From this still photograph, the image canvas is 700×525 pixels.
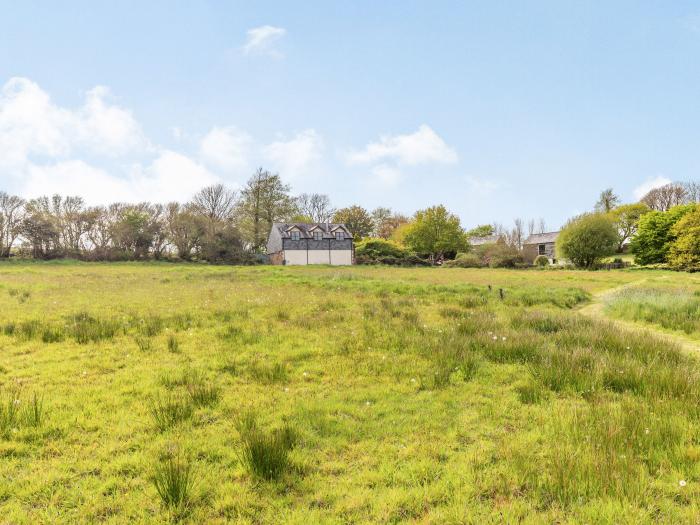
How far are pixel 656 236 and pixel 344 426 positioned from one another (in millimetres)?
66989

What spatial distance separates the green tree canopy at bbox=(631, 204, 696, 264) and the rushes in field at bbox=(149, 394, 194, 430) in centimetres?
6642

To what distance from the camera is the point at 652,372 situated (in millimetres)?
6527

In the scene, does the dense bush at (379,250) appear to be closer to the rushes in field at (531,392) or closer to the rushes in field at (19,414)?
the rushes in field at (531,392)

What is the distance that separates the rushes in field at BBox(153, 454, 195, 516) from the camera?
352 cm

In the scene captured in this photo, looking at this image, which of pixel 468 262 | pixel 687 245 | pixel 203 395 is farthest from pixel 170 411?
pixel 468 262

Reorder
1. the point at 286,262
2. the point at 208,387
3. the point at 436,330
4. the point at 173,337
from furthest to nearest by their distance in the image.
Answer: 1. the point at 286,262
2. the point at 436,330
3. the point at 173,337
4. the point at 208,387

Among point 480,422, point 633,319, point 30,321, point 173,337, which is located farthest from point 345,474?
point 633,319

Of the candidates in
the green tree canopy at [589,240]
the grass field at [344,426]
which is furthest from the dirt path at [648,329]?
the green tree canopy at [589,240]

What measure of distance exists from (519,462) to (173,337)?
7.89 metres

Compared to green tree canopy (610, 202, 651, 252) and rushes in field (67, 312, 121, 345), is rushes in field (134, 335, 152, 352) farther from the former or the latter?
green tree canopy (610, 202, 651, 252)

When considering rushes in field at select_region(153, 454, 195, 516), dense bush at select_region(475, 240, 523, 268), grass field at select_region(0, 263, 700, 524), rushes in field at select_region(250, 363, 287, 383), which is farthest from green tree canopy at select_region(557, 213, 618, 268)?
rushes in field at select_region(153, 454, 195, 516)

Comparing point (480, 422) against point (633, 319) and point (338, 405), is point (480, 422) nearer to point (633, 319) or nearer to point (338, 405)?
point (338, 405)

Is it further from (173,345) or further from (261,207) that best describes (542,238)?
(173,345)

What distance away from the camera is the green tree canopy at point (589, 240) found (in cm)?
5456
